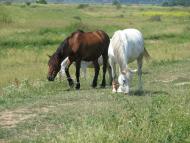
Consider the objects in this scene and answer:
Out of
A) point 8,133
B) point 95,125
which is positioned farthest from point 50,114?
point 95,125

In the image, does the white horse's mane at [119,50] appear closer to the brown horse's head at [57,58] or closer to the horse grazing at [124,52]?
the horse grazing at [124,52]

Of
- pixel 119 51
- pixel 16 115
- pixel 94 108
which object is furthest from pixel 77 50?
pixel 16 115

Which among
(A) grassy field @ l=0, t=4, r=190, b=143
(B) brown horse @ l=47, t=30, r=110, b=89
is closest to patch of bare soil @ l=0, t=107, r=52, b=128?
(A) grassy field @ l=0, t=4, r=190, b=143

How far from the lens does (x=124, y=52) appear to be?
13.9m

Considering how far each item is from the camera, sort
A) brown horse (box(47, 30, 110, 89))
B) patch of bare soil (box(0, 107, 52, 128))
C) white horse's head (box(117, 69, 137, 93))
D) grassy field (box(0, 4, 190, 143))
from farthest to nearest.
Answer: brown horse (box(47, 30, 110, 89))
white horse's head (box(117, 69, 137, 93))
patch of bare soil (box(0, 107, 52, 128))
grassy field (box(0, 4, 190, 143))

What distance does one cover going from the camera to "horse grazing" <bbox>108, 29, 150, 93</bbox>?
531 inches

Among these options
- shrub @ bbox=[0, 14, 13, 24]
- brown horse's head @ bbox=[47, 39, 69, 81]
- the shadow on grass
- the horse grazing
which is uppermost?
the horse grazing

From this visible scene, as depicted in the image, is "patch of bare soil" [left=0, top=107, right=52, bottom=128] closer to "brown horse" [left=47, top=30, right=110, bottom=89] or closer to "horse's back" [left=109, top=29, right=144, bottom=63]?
"horse's back" [left=109, top=29, right=144, bottom=63]

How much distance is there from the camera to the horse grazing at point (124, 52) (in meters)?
13.5

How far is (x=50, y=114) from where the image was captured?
10.9 m

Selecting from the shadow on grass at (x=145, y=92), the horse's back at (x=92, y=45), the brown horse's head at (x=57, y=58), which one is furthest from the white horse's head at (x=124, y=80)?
the brown horse's head at (x=57, y=58)

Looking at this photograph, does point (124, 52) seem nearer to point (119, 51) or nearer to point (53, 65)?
point (119, 51)

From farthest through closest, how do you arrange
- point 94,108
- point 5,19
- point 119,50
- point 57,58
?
point 5,19 < point 57,58 < point 119,50 < point 94,108

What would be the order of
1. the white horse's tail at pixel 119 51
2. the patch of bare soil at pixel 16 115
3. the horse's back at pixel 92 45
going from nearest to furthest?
1. the patch of bare soil at pixel 16 115
2. the white horse's tail at pixel 119 51
3. the horse's back at pixel 92 45
